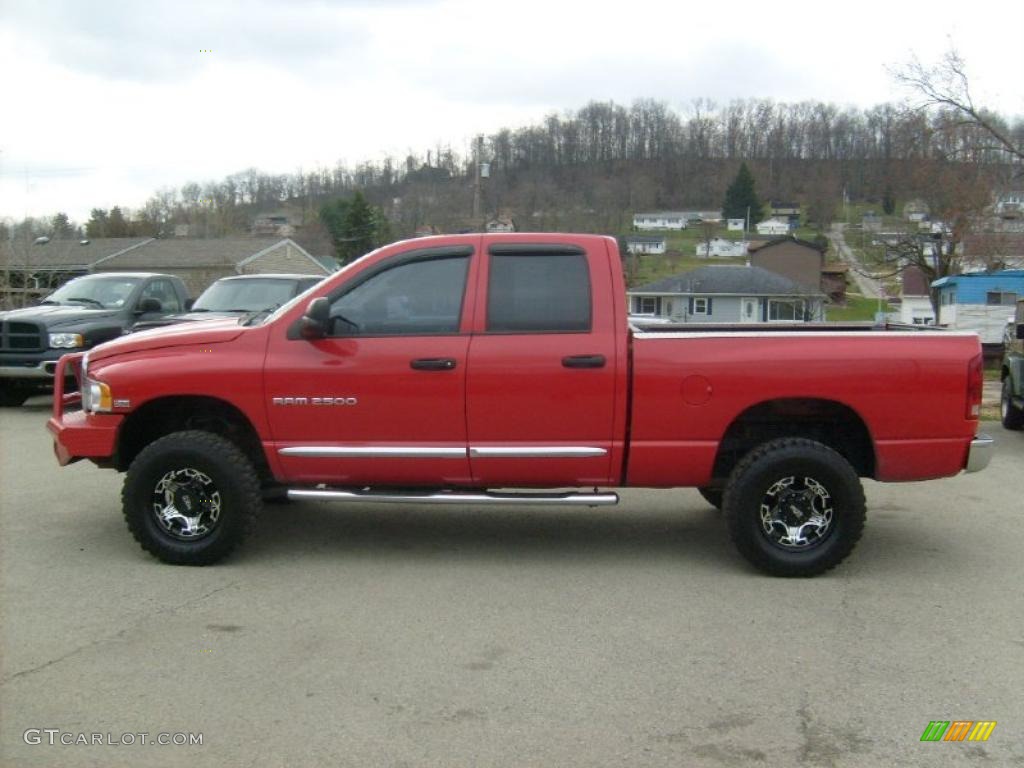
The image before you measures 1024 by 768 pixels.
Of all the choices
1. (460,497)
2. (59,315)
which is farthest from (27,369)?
(460,497)

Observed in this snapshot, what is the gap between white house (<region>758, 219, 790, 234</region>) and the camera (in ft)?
309

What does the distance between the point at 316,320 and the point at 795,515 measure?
311 centimetres

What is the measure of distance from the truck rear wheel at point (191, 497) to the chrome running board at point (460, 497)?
332 millimetres

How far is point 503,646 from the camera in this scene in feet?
15.5

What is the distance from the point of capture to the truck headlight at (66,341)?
12648 mm

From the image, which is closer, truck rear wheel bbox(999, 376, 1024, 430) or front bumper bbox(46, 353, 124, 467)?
front bumper bbox(46, 353, 124, 467)

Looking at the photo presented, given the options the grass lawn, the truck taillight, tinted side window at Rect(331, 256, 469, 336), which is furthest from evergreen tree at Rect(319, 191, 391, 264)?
the grass lawn

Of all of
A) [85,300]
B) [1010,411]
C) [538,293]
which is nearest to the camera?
[538,293]

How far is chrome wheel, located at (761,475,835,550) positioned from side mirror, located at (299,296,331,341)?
2.85 metres

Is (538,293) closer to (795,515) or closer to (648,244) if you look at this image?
(795,515)

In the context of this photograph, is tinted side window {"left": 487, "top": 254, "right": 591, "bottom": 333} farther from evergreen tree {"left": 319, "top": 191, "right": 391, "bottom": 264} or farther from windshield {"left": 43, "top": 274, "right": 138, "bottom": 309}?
evergreen tree {"left": 319, "top": 191, "right": 391, "bottom": 264}

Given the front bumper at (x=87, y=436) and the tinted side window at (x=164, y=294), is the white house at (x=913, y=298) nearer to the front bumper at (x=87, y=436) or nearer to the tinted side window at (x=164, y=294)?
the tinted side window at (x=164, y=294)

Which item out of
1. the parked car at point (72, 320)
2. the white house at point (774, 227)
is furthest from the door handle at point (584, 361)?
the white house at point (774, 227)

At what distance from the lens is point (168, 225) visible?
3105 inches
